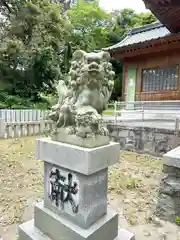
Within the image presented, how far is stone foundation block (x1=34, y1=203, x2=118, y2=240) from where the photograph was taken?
162 cm

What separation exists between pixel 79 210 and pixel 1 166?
3213 millimetres

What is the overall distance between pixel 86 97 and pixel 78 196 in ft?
2.62

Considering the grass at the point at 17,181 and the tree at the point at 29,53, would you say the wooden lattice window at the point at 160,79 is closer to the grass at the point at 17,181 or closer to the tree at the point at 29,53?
the tree at the point at 29,53

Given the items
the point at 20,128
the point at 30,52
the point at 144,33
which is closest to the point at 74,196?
the point at 20,128

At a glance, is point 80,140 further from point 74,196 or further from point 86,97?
point 74,196

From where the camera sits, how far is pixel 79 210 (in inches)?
64.6

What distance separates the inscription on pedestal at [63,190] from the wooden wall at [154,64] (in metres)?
7.35

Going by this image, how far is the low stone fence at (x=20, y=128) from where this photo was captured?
21.6ft

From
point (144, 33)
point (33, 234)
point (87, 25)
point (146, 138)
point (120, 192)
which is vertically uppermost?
point (87, 25)

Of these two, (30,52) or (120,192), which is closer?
(120,192)

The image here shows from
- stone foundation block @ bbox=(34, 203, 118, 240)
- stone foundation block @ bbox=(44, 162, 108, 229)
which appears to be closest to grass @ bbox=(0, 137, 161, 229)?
stone foundation block @ bbox=(34, 203, 118, 240)

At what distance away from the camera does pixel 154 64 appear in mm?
8742

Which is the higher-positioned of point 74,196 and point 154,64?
point 154,64

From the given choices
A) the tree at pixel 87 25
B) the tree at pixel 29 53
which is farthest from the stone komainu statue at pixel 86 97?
the tree at pixel 87 25
